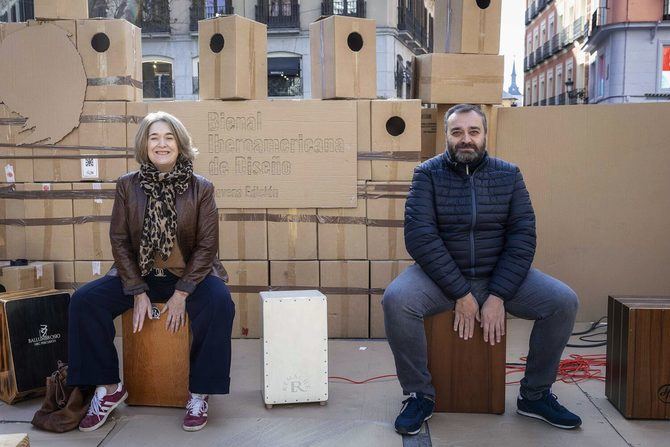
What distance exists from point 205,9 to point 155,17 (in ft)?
4.91

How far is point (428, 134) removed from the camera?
4.62 metres

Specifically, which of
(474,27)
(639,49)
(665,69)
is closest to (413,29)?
(639,49)

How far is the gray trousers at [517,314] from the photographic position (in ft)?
9.17

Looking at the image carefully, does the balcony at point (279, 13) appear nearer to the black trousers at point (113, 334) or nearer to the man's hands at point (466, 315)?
the black trousers at point (113, 334)

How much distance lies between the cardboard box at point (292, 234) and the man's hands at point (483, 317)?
1.49m

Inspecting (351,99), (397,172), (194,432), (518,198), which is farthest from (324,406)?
(351,99)

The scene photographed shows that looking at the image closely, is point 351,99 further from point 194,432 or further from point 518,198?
point 194,432

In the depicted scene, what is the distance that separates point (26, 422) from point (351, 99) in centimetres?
250

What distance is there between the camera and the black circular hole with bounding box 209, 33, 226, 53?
4.15 metres

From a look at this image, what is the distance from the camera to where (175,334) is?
2961mm

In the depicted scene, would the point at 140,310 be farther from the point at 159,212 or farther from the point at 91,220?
the point at 91,220

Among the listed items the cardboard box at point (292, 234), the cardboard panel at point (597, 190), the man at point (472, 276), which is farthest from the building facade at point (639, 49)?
the man at point (472, 276)

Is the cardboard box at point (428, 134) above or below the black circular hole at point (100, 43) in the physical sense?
below

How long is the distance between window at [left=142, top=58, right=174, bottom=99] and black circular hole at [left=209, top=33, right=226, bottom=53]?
16.7m
